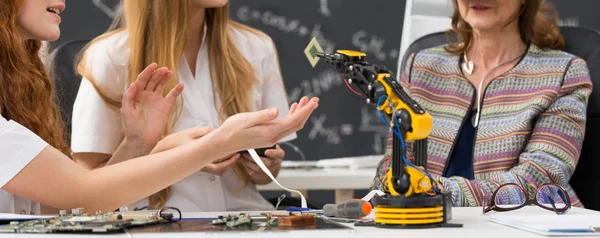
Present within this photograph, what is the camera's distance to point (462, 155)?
7.56 feet

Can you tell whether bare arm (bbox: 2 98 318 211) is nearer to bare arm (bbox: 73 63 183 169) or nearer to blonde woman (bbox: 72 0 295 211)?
bare arm (bbox: 73 63 183 169)

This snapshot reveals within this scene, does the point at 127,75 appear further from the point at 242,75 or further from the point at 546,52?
the point at 546,52

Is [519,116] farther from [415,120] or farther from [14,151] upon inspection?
[14,151]

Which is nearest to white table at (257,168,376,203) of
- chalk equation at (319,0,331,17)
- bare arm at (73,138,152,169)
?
bare arm at (73,138,152,169)

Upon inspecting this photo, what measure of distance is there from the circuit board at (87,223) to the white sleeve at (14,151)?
128 mm

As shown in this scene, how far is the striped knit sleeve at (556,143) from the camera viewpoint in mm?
2072

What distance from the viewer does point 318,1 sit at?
11.4 feet

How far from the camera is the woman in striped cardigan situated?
85.2 inches

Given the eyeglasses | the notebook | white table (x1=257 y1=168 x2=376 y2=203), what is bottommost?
white table (x1=257 y1=168 x2=376 y2=203)

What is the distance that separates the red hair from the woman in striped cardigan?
878 mm

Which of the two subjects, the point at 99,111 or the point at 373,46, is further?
the point at 373,46

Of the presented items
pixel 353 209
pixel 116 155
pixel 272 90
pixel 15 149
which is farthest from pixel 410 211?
pixel 272 90

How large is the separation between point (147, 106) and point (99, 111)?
1.46 feet

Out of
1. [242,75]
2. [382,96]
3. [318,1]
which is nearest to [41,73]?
[242,75]
